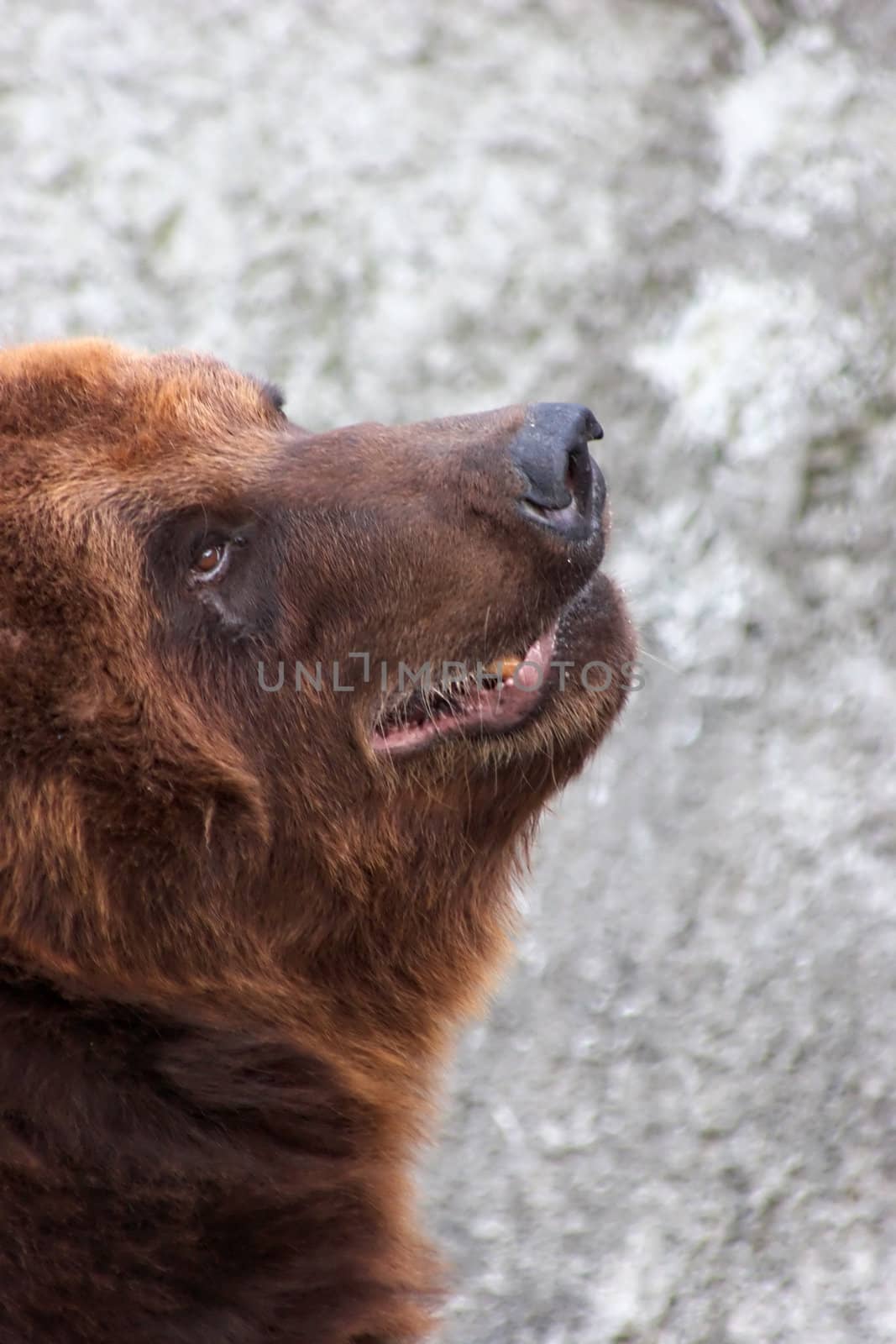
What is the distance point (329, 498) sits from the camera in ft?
8.75

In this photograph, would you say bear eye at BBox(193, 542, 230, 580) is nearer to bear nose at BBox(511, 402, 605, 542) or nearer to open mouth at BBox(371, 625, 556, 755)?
open mouth at BBox(371, 625, 556, 755)

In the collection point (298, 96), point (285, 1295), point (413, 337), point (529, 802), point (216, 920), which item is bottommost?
point (285, 1295)

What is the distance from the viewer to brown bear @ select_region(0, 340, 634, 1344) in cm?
238

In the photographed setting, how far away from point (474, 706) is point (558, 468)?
44 cm

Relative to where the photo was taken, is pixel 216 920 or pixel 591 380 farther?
pixel 591 380

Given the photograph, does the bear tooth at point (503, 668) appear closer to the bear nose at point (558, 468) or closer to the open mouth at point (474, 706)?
the open mouth at point (474, 706)

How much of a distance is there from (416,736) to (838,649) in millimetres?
1766

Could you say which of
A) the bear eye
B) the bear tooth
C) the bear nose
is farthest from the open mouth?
the bear eye

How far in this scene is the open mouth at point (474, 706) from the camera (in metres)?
2.66

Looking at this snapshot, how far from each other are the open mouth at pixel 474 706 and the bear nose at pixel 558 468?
0.20 m

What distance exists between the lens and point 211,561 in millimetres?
2641

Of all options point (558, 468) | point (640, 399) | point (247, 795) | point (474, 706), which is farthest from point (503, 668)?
point (640, 399)

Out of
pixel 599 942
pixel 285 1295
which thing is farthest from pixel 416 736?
pixel 599 942

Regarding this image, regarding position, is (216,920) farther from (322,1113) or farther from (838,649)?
(838,649)
